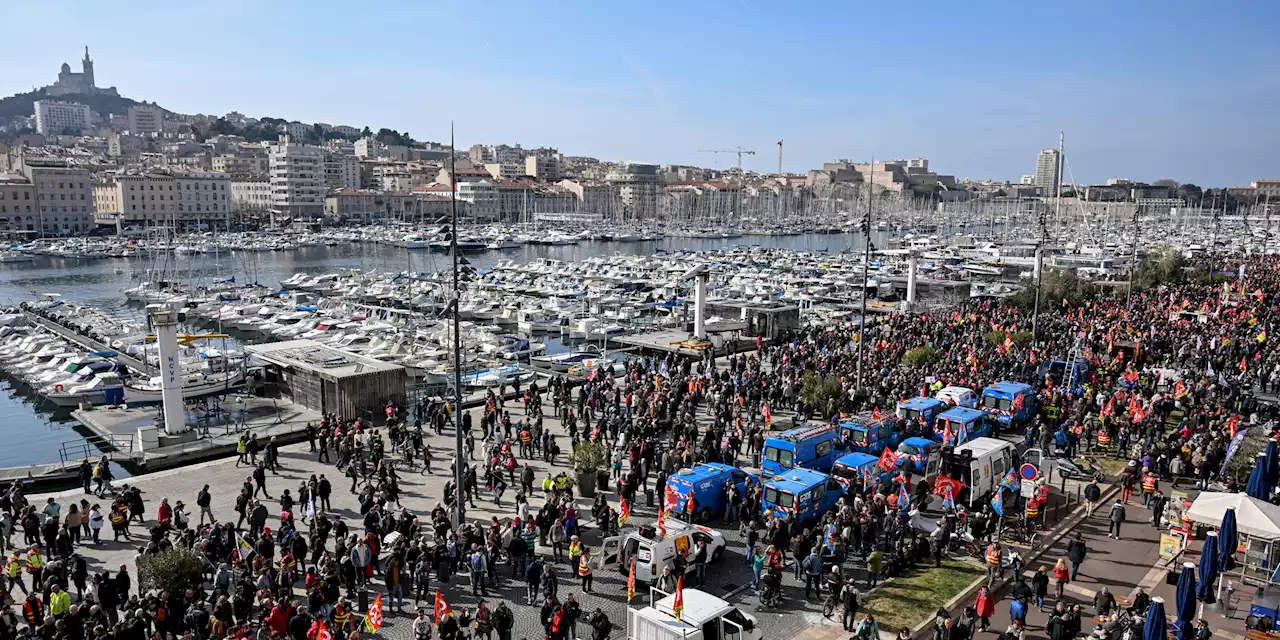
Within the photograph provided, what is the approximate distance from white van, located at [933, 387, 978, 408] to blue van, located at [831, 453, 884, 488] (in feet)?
17.6

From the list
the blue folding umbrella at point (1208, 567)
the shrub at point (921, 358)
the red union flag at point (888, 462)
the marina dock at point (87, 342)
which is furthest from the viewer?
the marina dock at point (87, 342)

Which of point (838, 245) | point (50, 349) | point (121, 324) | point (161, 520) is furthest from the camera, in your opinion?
point (838, 245)

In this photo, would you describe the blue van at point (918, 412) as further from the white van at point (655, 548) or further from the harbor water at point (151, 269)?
the harbor water at point (151, 269)

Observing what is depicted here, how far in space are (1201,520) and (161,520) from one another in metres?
16.2

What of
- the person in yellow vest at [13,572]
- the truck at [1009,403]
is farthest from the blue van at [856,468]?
the person in yellow vest at [13,572]

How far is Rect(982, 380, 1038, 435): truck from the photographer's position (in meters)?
20.9

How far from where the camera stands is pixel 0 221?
11638 cm

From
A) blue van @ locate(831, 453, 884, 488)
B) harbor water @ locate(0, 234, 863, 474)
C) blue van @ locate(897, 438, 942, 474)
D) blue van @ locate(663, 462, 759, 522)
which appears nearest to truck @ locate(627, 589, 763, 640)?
blue van @ locate(663, 462, 759, 522)

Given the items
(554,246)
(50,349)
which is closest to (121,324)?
(50,349)

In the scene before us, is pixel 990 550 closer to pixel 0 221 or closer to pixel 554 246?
pixel 554 246

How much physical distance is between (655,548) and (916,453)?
7.33 metres

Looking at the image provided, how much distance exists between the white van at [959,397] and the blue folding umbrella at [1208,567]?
30.7ft

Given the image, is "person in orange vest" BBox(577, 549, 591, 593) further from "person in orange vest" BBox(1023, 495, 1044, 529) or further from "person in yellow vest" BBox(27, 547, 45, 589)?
"person in orange vest" BBox(1023, 495, 1044, 529)

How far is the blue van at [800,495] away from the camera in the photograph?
14.1m
